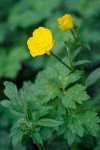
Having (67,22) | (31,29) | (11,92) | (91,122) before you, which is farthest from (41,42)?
(31,29)

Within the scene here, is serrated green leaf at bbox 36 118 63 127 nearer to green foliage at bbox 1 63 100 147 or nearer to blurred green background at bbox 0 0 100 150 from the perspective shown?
green foliage at bbox 1 63 100 147

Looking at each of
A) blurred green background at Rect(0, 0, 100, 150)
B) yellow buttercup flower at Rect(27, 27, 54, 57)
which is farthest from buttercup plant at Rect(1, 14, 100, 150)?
blurred green background at Rect(0, 0, 100, 150)

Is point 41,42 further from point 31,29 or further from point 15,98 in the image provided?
point 31,29

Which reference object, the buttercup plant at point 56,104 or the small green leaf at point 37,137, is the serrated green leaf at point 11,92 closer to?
the buttercup plant at point 56,104

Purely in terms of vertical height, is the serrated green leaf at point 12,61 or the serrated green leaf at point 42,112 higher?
the serrated green leaf at point 12,61

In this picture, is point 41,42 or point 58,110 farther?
point 58,110

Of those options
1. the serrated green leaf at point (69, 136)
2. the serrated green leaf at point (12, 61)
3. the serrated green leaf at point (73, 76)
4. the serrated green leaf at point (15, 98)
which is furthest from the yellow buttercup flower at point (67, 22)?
the serrated green leaf at point (12, 61)

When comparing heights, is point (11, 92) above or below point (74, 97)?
above
